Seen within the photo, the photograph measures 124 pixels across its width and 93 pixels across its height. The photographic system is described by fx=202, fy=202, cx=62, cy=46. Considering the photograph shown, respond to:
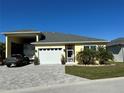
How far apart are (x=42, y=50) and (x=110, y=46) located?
1607 cm

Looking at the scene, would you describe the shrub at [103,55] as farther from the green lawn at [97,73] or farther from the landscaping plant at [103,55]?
the green lawn at [97,73]

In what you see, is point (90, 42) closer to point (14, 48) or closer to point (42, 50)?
point (42, 50)

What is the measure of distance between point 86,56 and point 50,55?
213 inches

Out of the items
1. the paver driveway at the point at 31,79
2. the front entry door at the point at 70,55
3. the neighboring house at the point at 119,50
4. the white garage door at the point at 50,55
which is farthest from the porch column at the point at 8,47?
the neighboring house at the point at 119,50

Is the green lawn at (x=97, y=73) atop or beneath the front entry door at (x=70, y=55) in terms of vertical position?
beneath

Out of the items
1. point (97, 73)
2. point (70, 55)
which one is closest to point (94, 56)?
point (70, 55)

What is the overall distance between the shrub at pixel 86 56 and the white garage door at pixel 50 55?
10.2 feet

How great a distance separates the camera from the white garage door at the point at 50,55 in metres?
28.5

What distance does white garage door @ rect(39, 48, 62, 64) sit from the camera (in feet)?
93.6

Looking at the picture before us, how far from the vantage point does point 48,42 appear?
2841 centimetres

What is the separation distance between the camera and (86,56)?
2612cm

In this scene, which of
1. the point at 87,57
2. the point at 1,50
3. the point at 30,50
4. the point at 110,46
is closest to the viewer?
the point at 87,57

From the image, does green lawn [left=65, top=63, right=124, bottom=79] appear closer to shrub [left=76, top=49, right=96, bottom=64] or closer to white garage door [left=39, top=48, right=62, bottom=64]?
shrub [left=76, top=49, right=96, bottom=64]

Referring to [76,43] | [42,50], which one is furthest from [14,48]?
[76,43]
